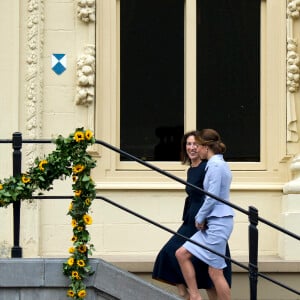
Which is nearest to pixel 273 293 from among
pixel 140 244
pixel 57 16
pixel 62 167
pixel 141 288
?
pixel 140 244

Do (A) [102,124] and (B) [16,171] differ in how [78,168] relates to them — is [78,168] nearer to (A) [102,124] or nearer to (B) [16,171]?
(B) [16,171]

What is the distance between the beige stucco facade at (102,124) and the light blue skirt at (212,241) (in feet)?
6.00

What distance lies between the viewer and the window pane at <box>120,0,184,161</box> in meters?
10.1

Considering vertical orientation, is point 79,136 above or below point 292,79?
below

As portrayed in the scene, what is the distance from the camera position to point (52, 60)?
9.89m

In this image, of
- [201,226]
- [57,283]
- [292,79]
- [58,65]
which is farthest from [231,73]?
[57,283]

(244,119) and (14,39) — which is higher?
(14,39)

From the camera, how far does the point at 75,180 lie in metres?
7.59

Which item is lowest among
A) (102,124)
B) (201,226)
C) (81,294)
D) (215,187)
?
(81,294)

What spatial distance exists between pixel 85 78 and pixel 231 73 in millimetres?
1684

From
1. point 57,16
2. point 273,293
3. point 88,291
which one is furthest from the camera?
point 57,16

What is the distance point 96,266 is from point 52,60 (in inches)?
125

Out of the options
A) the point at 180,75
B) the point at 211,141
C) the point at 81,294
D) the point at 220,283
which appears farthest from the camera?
the point at 180,75

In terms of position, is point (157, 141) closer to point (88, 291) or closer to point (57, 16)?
point (57, 16)
